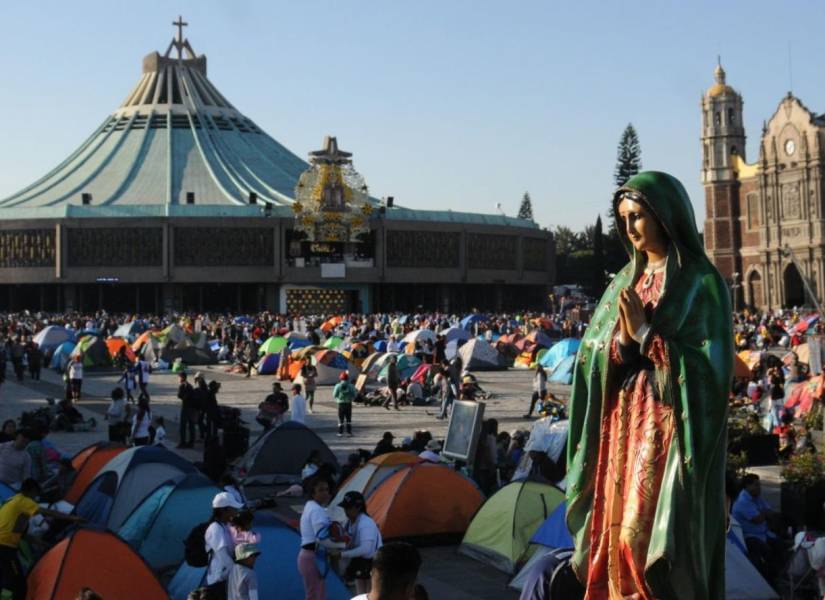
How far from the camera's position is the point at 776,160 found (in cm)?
6869

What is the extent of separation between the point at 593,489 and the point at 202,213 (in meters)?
61.0

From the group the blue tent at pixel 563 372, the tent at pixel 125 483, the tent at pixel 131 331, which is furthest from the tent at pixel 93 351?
the tent at pixel 125 483

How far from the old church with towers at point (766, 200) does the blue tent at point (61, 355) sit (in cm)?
3957

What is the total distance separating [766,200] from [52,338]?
154ft

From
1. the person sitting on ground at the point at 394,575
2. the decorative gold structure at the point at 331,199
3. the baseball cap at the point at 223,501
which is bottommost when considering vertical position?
the baseball cap at the point at 223,501

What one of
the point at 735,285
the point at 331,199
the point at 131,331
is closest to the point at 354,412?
the point at 131,331

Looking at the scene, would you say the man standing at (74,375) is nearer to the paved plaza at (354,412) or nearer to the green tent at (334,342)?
the paved plaza at (354,412)

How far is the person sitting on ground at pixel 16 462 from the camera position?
11.6m

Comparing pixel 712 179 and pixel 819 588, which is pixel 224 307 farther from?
pixel 819 588

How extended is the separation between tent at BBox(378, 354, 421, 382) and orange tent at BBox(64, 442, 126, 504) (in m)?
13.0

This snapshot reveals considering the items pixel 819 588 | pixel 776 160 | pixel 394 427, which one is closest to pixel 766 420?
pixel 394 427

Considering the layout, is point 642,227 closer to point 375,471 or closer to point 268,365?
point 375,471

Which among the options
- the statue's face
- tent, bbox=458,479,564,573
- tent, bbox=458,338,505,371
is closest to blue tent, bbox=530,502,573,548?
tent, bbox=458,479,564,573

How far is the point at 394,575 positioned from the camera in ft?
12.8
